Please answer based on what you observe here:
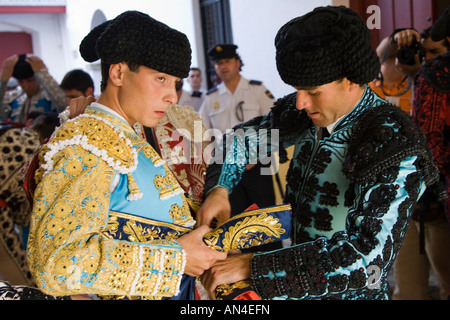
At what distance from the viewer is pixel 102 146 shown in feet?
3.61

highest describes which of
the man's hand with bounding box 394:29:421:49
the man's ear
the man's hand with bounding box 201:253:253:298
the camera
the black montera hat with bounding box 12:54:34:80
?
the black montera hat with bounding box 12:54:34:80

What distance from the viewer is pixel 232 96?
418cm

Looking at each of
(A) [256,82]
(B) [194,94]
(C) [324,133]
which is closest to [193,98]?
(B) [194,94]

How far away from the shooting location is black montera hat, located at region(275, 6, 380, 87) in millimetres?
1189

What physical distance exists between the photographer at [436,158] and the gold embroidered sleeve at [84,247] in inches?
63.9

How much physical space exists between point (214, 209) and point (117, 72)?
0.48 meters

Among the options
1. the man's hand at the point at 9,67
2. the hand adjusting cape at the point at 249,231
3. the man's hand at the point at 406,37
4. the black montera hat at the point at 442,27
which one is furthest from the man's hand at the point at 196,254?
the man's hand at the point at 9,67

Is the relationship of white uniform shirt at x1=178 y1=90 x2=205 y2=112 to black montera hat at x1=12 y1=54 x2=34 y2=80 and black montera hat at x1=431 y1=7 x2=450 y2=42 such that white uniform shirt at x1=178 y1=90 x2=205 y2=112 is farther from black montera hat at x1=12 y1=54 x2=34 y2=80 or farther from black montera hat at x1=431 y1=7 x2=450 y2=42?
black montera hat at x1=431 y1=7 x2=450 y2=42

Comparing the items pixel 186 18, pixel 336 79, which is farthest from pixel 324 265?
pixel 186 18

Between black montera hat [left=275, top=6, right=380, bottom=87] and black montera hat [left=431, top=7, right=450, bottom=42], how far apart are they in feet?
3.54

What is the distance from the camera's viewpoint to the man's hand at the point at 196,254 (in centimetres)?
112

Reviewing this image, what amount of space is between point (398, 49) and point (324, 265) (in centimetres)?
160

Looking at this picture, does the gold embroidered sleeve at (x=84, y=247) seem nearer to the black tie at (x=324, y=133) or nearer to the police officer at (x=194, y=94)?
the black tie at (x=324, y=133)

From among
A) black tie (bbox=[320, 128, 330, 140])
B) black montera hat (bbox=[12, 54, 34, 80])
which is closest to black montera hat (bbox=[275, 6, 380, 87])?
black tie (bbox=[320, 128, 330, 140])
